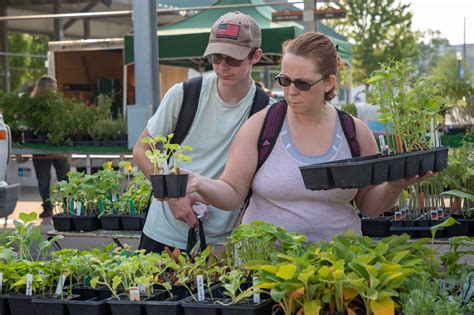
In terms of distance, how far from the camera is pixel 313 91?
2.69 m

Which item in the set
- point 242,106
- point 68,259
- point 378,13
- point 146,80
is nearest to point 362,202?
point 242,106

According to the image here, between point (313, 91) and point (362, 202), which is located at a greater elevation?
point (313, 91)

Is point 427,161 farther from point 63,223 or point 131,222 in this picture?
point 63,223

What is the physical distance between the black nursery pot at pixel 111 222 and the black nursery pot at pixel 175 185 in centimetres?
283

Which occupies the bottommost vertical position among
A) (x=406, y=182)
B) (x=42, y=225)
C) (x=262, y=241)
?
(x=42, y=225)

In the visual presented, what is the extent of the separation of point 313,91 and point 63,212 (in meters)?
3.25

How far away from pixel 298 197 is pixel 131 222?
276 cm

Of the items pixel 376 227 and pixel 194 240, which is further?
pixel 376 227

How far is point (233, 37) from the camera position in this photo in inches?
122

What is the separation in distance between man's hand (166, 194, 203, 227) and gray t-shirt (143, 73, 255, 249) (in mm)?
152

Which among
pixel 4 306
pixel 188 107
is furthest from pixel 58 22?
pixel 4 306

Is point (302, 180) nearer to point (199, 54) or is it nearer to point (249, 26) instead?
point (249, 26)

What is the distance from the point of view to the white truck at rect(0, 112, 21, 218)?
258 inches

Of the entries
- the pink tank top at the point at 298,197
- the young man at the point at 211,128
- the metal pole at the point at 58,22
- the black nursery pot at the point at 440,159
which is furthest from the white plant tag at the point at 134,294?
the metal pole at the point at 58,22
